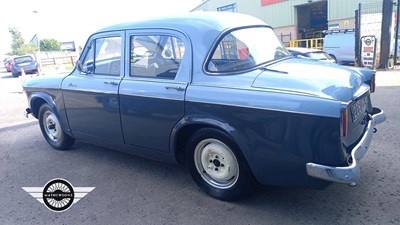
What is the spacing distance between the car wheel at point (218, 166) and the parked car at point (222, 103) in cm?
1

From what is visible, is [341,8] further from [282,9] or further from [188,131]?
[188,131]

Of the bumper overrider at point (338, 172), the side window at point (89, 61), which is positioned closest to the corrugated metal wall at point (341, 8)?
the side window at point (89, 61)

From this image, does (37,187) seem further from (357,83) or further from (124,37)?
(357,83)

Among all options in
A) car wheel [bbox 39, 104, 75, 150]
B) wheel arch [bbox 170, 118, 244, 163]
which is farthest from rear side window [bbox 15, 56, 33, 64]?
wheel arch [bbox 170, 118, 244, 163]

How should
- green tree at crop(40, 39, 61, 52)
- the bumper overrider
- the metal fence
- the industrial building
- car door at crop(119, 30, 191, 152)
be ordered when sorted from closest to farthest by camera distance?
the bumper overrider → car door at crop(119, 30, 191, 152) → the metal fence → the industrial building → green tree at crop(40, 39, 61, 52)

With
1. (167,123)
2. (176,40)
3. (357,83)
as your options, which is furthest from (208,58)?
(357,83)

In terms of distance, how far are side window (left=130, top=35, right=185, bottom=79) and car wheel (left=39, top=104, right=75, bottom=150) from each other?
6.56 feet

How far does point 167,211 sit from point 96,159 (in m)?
1.95

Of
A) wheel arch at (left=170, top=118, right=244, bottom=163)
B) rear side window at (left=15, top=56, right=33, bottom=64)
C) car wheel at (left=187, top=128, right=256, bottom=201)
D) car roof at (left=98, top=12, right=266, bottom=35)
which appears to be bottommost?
car wheel at (left=187, top=128, right=256, bottom=201)

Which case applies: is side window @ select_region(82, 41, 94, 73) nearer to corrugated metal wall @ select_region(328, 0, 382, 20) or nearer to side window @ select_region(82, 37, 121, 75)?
side window @ select_region(82, 37, 121, 75)

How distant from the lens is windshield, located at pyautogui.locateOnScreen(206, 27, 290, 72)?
10.5ft

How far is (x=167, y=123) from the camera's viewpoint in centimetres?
338

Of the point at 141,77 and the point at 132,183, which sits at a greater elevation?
the point at 141,77

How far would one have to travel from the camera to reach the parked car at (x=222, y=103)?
262 cm
